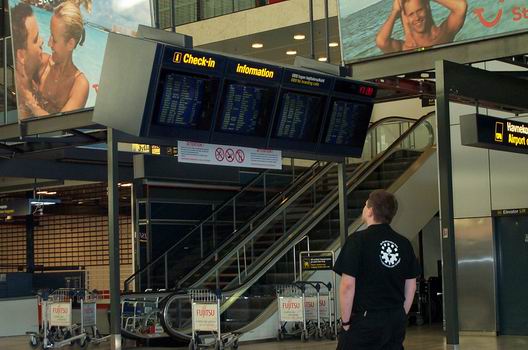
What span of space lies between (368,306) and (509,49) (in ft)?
18.1

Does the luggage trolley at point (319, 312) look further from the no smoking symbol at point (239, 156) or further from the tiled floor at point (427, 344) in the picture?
the no smoking symbol at point (239, 156)

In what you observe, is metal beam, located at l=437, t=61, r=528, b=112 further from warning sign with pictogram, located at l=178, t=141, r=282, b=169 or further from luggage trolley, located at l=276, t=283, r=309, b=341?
luggage trolley, located at l=276, t=283, r=309, b=341

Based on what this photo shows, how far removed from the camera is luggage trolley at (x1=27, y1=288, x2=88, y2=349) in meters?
15.5

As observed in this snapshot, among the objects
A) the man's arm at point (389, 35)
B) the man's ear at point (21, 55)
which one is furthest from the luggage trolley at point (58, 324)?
the man's arm at point (389, 35)

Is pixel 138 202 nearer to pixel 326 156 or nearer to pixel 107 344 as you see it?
pixel 107 344

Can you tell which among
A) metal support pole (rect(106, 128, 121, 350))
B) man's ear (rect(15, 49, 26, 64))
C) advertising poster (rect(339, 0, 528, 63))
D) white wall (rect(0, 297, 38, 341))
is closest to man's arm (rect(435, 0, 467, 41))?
advertising poster (rect(339, 0, 528, 63))

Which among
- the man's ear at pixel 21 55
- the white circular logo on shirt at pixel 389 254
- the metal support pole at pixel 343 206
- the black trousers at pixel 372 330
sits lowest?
the black trousers at pixel 372 330

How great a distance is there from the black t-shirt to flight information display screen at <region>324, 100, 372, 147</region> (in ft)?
23.7

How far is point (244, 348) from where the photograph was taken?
47.6 feet

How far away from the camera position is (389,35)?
1155 centimetres

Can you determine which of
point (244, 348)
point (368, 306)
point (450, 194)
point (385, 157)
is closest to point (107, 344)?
point (244, 348)

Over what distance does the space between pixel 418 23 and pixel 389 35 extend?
16.6 inches

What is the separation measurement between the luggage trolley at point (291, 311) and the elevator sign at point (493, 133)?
5291mm

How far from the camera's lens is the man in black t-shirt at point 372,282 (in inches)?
224
